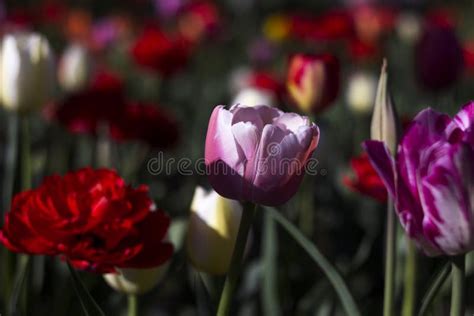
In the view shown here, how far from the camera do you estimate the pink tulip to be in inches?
22.7

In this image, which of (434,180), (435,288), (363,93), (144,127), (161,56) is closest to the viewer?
(434,180)

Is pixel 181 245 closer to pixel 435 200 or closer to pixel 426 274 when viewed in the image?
pixel 426 274

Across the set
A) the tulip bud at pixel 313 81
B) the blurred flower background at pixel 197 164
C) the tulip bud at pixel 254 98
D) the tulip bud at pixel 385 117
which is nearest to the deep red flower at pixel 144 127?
the blurred flower background at pixel 197 164

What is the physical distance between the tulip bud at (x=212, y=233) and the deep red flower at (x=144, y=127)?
541 millimetres

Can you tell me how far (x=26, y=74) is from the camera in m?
1.06

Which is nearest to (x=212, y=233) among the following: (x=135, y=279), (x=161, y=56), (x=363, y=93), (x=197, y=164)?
(x=135, y=279)

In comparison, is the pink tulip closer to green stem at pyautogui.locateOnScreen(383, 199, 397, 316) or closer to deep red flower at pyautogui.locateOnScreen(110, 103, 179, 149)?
green stem at pyautogui.locateOnScreen(383, 199, 397, 316)

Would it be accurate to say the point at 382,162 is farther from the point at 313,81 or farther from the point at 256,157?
the point at 313,81

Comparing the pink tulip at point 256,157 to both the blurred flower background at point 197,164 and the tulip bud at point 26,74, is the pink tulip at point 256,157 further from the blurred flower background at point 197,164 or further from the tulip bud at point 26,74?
the tulip bud at point 26,74

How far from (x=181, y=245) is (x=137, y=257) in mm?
312

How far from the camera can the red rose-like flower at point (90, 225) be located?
670mm

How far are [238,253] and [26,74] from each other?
1.81ft

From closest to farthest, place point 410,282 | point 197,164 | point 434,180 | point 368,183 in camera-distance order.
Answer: point 434,180 < point 410,282 < point 368,183 < point 197,164

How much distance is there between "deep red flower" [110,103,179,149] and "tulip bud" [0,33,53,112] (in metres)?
0.20
